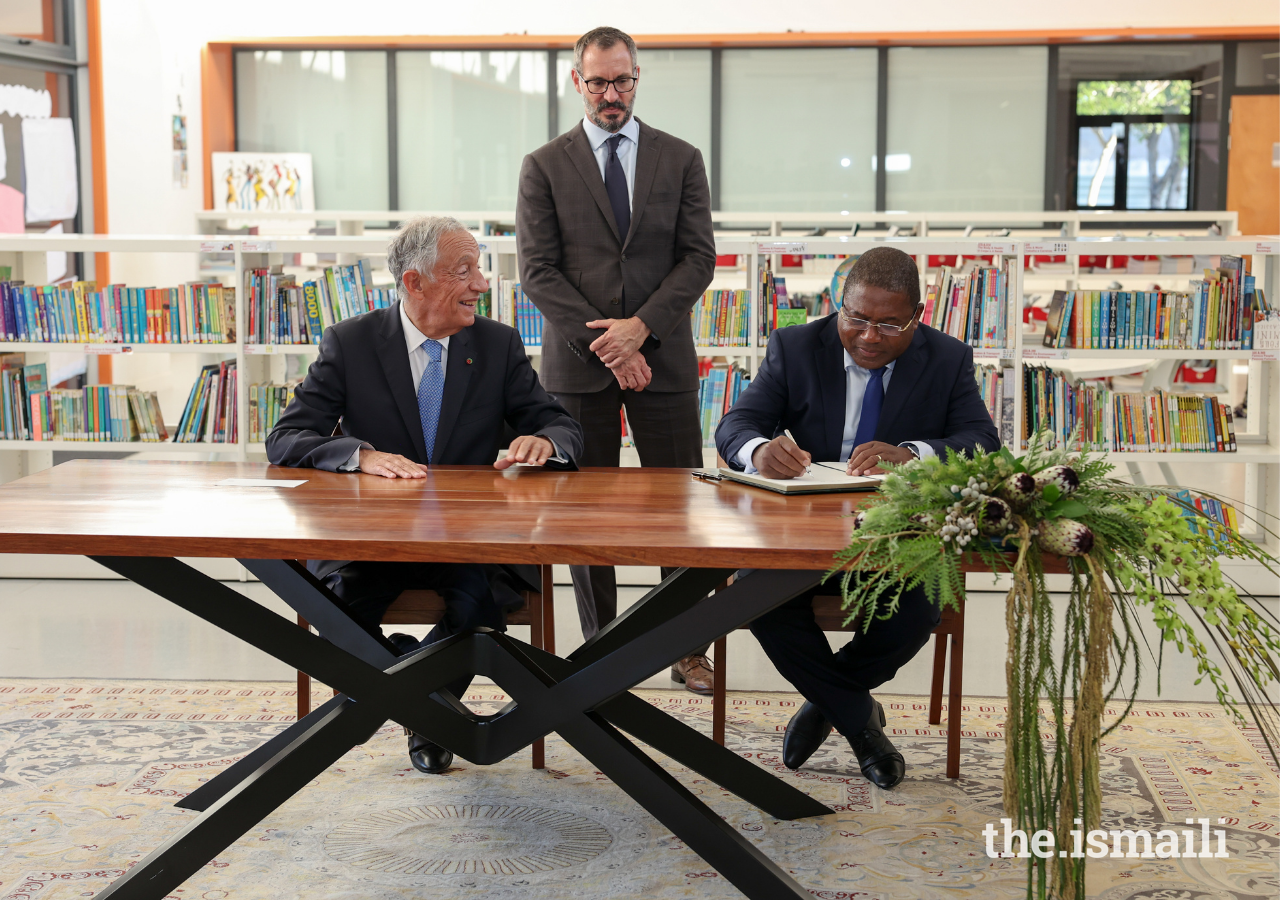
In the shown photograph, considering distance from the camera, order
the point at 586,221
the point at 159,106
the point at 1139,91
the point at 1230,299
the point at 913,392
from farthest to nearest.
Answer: the point at 1139,91 → the point at 159,106 → the point at 1230,299 → the point at 586,221 → the point at 913,392

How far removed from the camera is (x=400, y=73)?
11.5 metres

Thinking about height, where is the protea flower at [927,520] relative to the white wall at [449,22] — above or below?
below

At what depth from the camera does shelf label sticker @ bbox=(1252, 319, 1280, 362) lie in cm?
442

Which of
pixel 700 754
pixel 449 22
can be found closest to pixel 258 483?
pixel 700 754

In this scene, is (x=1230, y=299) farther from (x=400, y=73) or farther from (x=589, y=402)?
(x=400, y=73)

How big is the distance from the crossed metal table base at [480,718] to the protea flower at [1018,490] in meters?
0.37

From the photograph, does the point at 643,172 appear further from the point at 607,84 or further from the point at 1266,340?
the point at 1266,340

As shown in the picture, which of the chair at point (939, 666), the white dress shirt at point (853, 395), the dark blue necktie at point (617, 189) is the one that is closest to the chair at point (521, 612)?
the chair at point (939, 666)

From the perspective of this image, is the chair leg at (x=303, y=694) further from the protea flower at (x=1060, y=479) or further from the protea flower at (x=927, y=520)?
the protea flower at (x=1060, y=479)

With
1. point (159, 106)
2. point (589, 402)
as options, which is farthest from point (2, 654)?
point (159, 106)

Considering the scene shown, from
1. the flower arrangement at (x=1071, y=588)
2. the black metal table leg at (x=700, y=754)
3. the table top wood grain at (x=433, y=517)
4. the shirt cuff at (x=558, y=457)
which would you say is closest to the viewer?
the flower arrangement at (x=1071, y=588)

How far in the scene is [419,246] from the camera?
→ 9.33 feet

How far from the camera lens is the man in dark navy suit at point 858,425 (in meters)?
2.66

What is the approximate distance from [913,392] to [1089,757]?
1.17m
